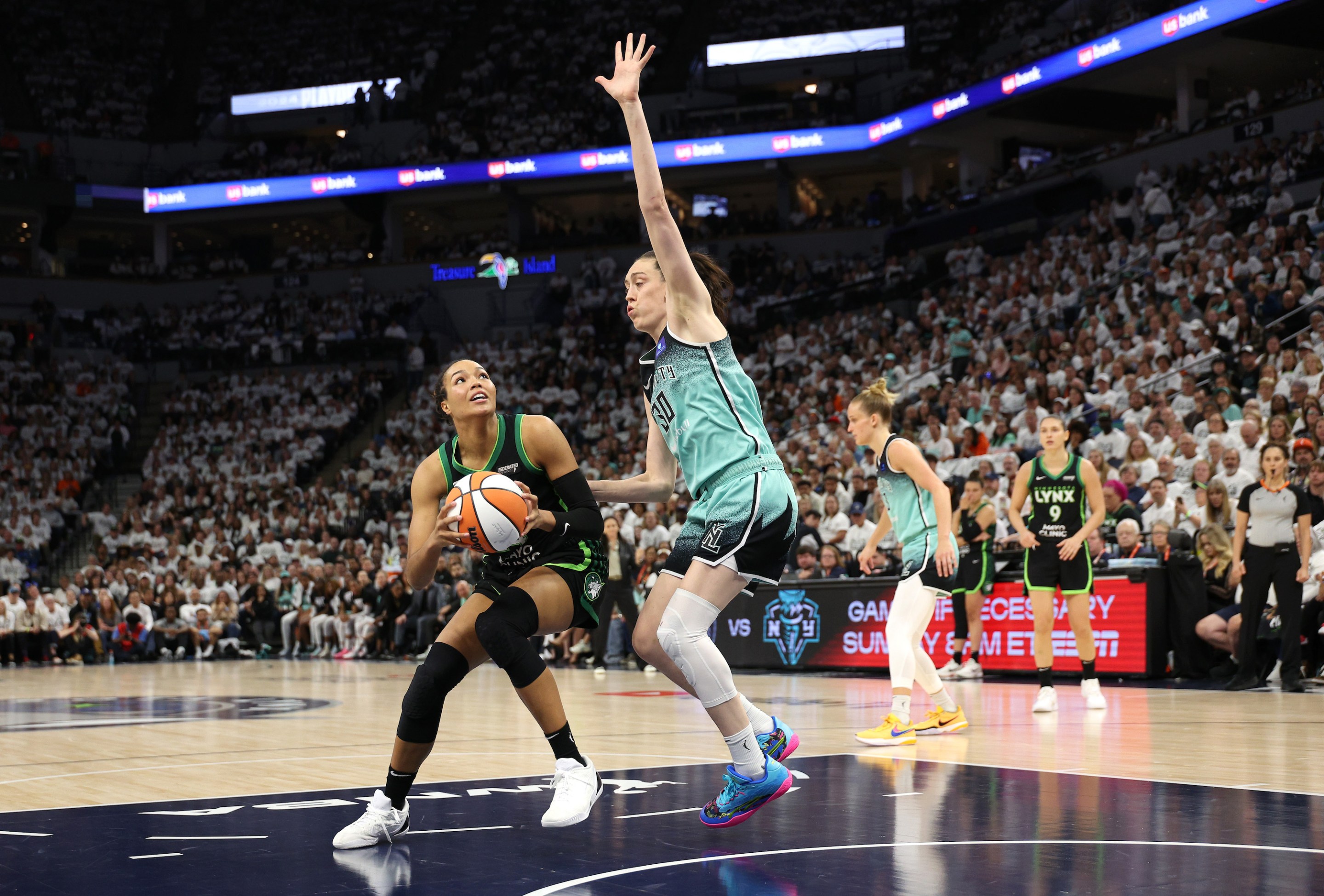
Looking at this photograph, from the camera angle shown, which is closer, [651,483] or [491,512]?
[491,512]

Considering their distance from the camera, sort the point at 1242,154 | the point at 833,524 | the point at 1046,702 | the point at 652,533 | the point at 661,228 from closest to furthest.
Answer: the point at 661,228, the point at 1046,702, the point at 833,524, the point at 652,533, the point at 1242,154

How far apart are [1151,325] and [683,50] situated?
911 inches

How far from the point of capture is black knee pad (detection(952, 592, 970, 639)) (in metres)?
14.3

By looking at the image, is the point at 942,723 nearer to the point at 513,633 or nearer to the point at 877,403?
the point at 877,403

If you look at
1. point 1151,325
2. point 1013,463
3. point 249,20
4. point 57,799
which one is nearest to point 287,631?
point 1013,463

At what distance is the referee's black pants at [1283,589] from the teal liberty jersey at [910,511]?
13.8 feet

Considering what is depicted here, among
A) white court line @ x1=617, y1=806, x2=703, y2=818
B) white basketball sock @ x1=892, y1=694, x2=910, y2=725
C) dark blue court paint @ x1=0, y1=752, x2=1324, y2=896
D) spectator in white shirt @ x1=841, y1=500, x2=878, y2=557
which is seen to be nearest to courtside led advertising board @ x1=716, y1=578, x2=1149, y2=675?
spectator in white shirt @ x1=841, y1=500, x2=878, y2=557

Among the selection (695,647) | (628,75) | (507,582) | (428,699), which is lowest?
(428,699)

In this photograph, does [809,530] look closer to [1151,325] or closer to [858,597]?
[858,597]

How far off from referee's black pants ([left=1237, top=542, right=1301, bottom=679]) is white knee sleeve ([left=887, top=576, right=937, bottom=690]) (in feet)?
14.2

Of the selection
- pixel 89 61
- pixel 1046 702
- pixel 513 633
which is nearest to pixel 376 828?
pixel 513 633

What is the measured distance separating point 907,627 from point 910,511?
796mm

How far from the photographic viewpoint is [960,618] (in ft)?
47.0

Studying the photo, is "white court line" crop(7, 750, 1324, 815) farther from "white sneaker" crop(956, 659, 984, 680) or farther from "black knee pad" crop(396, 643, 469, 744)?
"white sneaker" crop(956, 659, 984, 680)
